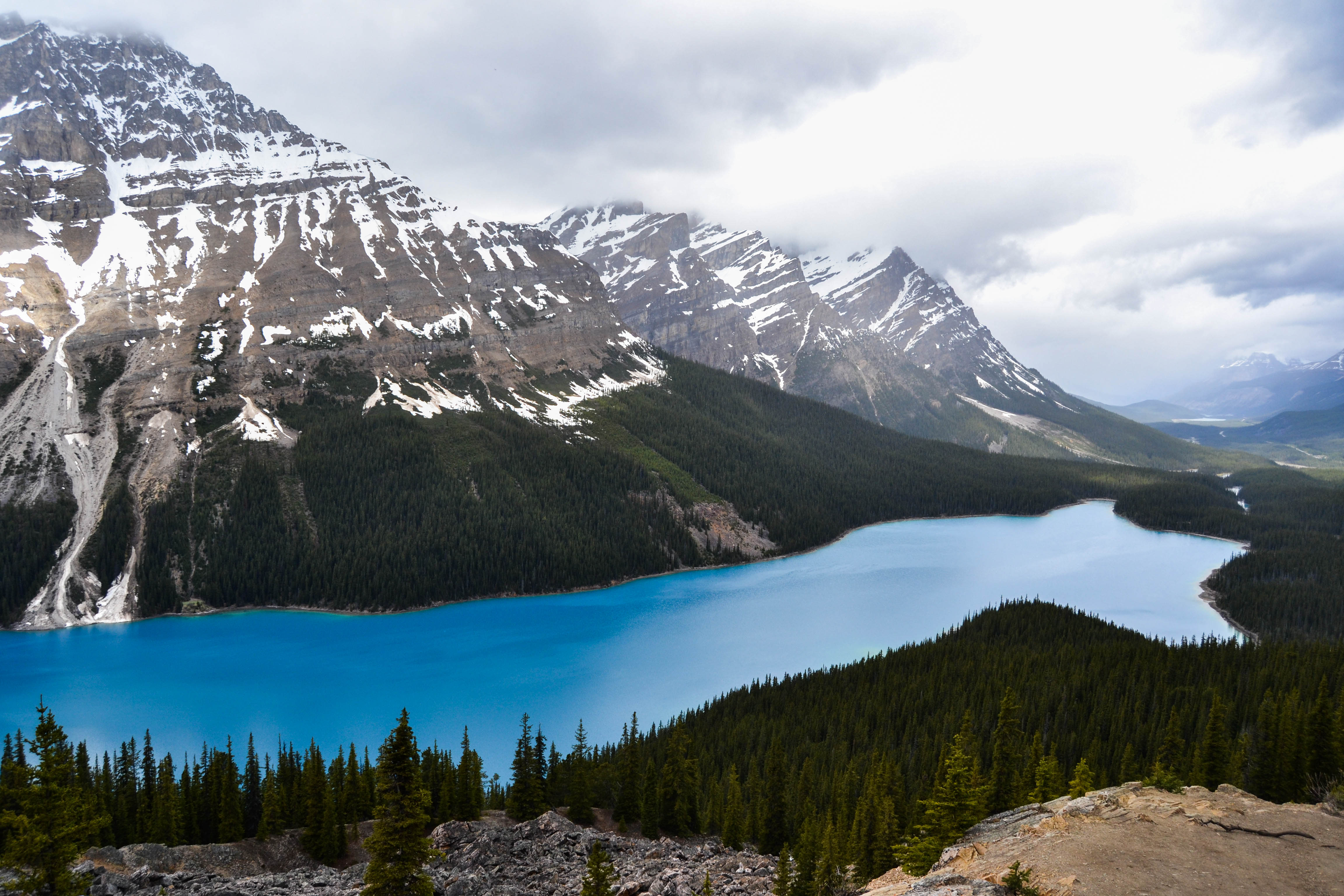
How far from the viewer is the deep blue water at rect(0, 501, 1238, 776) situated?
205 feet

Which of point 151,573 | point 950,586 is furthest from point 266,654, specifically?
point 950,586

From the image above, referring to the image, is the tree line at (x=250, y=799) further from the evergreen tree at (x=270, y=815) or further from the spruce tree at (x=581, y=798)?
the spruce tree at (x=581, y=798)

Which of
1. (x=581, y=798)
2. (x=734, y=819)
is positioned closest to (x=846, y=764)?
(x=734, y=819)

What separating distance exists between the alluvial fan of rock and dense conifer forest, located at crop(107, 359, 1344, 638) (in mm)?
6333

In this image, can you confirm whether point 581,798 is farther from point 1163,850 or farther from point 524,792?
point 1163,850

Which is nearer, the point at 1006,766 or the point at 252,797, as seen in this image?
the point at 1006,766

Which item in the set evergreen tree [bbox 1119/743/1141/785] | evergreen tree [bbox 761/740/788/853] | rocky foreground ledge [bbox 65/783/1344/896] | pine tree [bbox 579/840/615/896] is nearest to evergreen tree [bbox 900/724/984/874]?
rocky foreground ledge [bbox 65/783/1344/896]

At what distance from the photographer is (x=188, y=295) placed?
462 ft

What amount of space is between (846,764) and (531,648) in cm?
4367

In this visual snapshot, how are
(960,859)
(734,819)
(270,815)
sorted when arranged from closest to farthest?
(960,859) < (270,815) < (734,819)

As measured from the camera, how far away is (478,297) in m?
179

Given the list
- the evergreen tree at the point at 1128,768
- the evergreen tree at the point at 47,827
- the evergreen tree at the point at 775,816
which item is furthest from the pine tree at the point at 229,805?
the evergreen tree at the point at 1128,768

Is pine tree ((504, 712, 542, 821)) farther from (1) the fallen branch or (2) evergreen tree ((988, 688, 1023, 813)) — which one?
(1) the fallen branch

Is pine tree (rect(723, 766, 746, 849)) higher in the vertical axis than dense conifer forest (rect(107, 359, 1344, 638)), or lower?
lower
